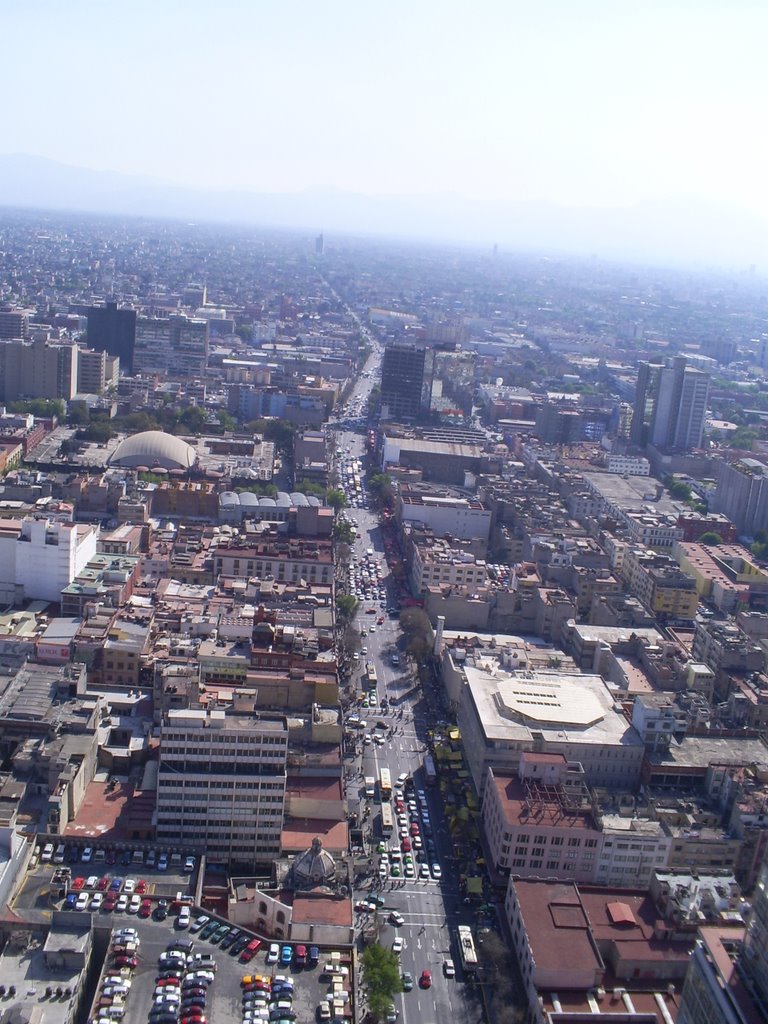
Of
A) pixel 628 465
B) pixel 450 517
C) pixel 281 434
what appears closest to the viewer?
pixel 450 517

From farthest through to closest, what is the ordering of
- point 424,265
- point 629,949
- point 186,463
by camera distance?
1. point 424,265
2. point 186,463
3. point 629,949

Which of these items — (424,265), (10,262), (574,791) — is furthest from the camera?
(424,265)

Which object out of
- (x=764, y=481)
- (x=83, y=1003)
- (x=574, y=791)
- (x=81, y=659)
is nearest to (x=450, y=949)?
(x=574, y=791)

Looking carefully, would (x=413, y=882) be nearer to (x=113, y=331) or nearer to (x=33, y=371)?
(x=33, y=371)

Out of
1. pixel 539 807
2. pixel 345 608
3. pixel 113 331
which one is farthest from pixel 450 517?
pixel 113 331

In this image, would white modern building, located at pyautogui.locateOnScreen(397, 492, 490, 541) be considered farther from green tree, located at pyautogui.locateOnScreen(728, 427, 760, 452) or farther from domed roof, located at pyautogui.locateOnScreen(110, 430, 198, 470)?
green tree, located at pyautogui.locateOnScreen(728, 427, 760, 452)

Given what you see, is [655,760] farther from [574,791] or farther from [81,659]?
[81,659]
